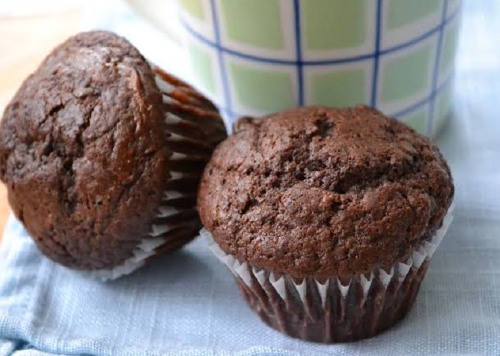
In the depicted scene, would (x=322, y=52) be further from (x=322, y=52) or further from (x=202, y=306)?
(x=202, y=306)

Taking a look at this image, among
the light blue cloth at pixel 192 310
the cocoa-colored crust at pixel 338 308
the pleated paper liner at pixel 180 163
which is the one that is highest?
the pleated paper liner at pixel 180 163

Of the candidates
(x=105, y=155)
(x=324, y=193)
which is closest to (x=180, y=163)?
(x=105, y=155)

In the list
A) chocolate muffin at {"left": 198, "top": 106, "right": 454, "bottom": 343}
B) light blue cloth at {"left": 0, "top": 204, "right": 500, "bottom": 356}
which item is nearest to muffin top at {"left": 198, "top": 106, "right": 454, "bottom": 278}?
chocolate muffin at {"left": 198, "top": 106, "right": 454, "bottom": 343}

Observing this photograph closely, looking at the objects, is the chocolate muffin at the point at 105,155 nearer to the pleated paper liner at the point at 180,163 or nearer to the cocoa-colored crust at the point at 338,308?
the pleated paper liner at the point at 180,163

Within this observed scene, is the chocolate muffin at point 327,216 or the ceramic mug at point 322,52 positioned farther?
the ceramic mug at point 322,52

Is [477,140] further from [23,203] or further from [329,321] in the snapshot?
[23,203]

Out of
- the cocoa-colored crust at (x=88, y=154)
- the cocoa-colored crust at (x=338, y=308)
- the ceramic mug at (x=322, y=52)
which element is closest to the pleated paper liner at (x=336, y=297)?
the cocoa-colored crust at (x=338, y=308)

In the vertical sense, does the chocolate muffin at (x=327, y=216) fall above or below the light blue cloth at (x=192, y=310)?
above
